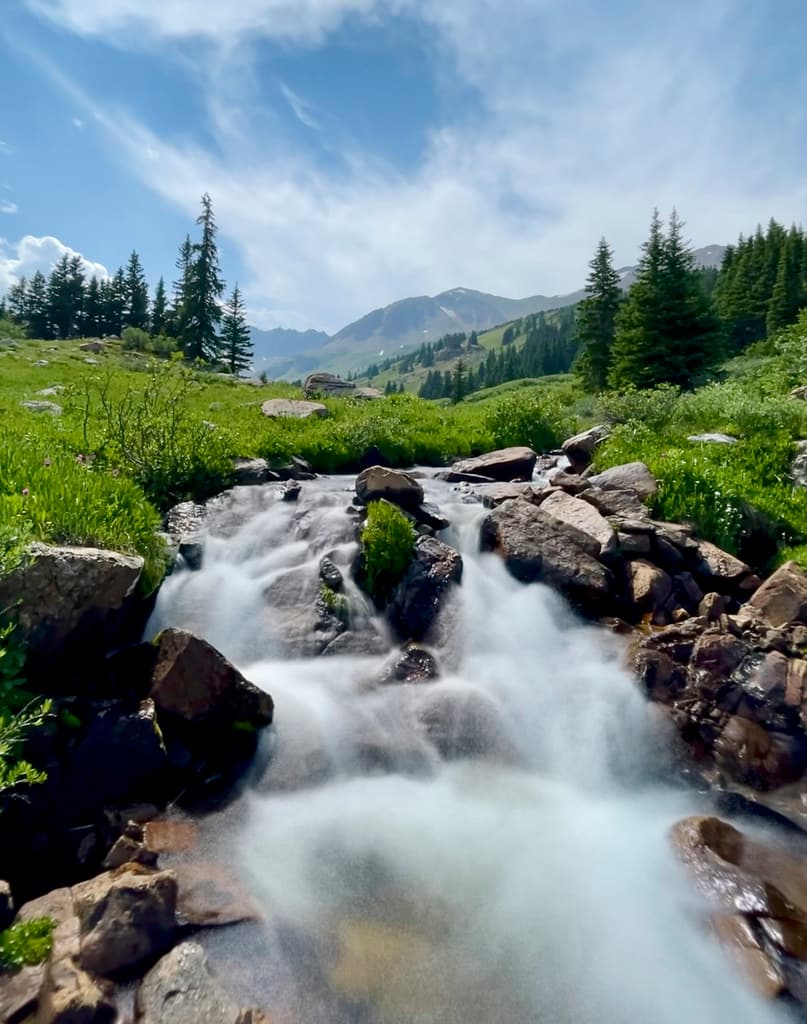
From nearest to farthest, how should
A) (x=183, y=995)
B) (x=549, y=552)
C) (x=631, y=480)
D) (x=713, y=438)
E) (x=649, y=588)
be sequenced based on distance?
1. (x=183, y=995)
2. (x=649, y=588)
3. (x=549, y=552)
4. (x=631, y=480)
5. (x=713, y=438)

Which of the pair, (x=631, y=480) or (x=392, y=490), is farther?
(x=631, y=480)

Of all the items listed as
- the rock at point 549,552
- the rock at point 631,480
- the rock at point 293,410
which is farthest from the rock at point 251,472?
the rock at point 631,480

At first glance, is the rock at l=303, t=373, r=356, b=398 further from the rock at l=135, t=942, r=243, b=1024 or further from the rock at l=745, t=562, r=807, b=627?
the rock at l=135, t=942, r=243, b=1024

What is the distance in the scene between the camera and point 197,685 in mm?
6164

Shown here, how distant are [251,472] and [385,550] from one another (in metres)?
4.86

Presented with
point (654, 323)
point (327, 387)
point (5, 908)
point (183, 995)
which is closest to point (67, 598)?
point (5, 908)

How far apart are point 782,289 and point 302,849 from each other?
78161 millimetres

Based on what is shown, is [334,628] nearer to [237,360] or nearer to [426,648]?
[426,648]

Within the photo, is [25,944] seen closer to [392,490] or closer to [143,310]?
[392,490]

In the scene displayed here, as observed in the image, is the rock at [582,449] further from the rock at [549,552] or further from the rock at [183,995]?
the rock at [183,995]

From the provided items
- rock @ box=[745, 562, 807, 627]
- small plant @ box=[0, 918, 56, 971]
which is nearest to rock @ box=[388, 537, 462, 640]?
rock @ box=[745, 562, 807, 627]

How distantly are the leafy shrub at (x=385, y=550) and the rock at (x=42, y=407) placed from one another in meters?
11.5

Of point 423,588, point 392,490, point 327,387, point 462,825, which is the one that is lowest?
point 462,825

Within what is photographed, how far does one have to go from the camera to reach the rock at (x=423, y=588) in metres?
8.46
